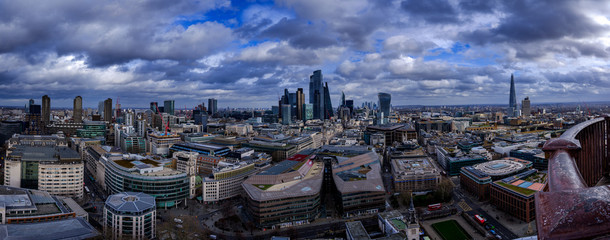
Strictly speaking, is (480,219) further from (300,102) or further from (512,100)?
(512,100)

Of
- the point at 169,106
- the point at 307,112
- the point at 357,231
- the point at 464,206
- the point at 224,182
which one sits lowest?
the point at 464,206

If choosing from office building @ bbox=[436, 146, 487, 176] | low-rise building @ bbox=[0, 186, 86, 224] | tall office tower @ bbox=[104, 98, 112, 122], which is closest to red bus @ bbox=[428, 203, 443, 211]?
office building @ bbox=[436, 146, 487, 176]

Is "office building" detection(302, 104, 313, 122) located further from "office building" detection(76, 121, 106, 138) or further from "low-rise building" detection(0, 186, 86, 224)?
"low-rise building" detection(0, 186, 86, 224)

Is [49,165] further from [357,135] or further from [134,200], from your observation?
[357,135]

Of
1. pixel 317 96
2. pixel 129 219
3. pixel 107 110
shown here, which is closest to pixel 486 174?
pixel 129 219

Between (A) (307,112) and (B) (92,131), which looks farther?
(A) (307,112)

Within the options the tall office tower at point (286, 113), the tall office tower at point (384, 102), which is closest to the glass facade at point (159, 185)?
the tall office tower at point (286, 113)
